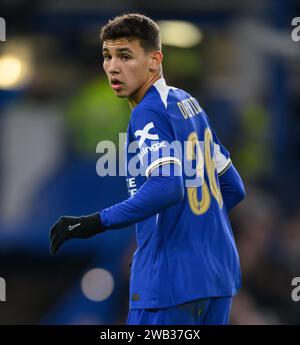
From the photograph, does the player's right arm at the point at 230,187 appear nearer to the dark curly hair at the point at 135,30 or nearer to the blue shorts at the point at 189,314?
the blue shorts at the point at 189,314

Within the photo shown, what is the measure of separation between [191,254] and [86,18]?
32.5ft

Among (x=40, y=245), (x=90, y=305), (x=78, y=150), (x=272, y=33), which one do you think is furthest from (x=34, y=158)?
(x=272, y=33)

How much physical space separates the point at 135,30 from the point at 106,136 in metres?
7.31

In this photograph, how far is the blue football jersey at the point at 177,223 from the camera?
16.9ft

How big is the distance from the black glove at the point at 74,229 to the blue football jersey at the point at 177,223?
362 mm

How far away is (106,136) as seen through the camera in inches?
497

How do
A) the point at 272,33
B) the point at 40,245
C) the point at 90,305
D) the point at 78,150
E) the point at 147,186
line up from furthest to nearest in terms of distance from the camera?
the point at 272,33 < the point at 78,150 < the point at 40,245 < the point at 90,305 < the point at 147,186

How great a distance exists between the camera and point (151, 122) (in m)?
5.11

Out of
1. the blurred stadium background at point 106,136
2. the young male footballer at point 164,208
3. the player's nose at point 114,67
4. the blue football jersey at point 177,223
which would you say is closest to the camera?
the young male footballer at point 164,208

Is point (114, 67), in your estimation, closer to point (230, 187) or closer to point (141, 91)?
point (141, 91)

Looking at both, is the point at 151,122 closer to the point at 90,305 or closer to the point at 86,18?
the point at 90,305

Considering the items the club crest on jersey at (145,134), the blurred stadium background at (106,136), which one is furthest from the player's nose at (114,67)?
the blurred stadium background at (106,136)

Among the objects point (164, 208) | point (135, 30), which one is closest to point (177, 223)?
point (164, 208)

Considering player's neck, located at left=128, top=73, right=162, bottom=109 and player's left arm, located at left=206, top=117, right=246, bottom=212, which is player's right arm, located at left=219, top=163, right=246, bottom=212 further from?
player's neck, located at left=128, top=73, right=162, bottom=109
